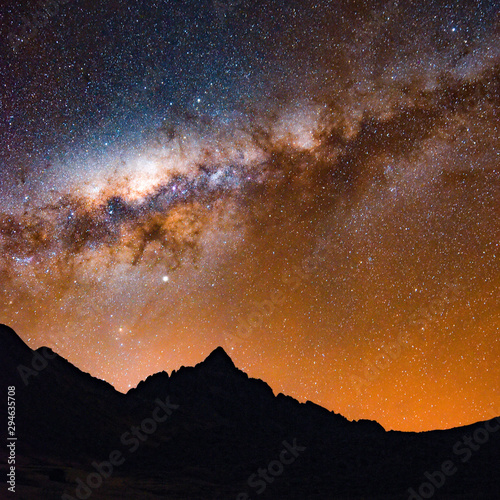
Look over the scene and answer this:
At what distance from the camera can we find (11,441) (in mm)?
48281

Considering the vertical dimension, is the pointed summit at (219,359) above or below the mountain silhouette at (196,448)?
above

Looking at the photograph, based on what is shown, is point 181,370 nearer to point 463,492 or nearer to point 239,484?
point 239,484

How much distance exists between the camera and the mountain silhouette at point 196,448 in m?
43.3

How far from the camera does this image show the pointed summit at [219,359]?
11154cm

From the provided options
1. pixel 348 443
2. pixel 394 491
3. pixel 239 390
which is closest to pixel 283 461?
pixel 348 443

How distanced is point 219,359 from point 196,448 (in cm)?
4279

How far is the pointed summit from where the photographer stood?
366 ft

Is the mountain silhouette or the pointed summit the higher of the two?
the pointed summit

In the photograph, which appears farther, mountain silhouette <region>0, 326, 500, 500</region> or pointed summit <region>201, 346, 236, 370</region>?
pointed summit <region>201, 346, 236, 370</region>

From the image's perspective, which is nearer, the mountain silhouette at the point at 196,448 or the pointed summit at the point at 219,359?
the mountain silhouette at the point at 196,448

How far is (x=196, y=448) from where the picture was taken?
70.4 m

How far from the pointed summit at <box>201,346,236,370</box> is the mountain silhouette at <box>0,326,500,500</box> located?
35.7 ft

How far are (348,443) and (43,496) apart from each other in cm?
4904

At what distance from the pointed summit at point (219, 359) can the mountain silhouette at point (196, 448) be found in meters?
10.9
